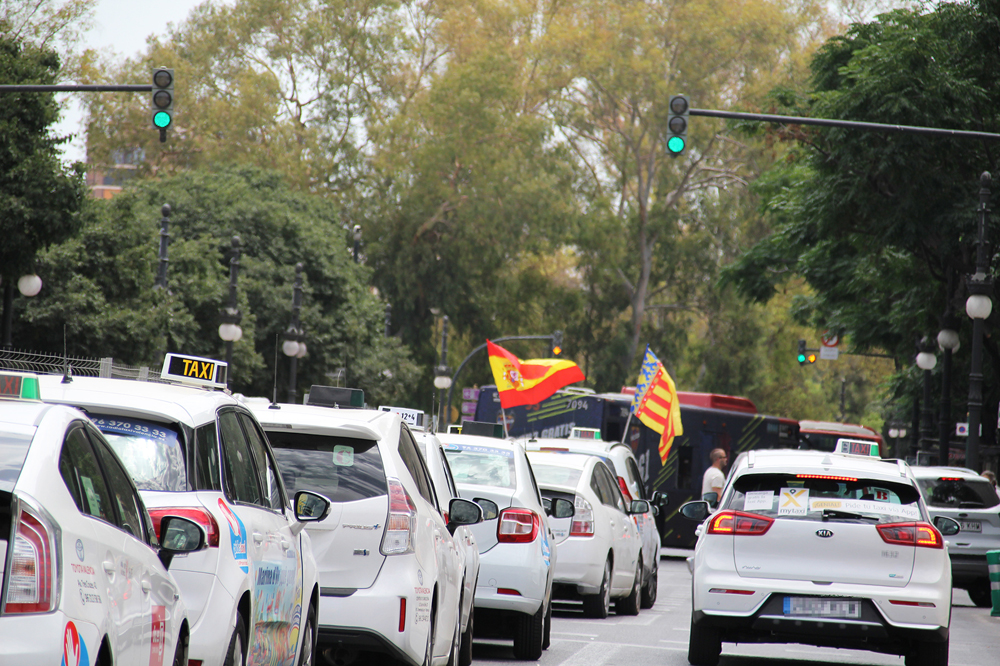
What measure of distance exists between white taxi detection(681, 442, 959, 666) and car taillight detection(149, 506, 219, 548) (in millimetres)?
5376

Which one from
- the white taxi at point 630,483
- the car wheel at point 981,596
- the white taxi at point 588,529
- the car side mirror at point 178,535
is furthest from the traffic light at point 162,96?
the car side mirror at point 178,535

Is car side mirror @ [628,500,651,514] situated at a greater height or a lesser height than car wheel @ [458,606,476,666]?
greater

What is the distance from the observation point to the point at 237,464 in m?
6.54

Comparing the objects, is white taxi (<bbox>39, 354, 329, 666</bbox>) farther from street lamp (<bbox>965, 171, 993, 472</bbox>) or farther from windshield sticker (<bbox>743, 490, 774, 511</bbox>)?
street lamp (<bbox>965, 171, 993, 472</bbox>)

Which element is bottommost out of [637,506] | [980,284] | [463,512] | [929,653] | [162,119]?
[929,653]

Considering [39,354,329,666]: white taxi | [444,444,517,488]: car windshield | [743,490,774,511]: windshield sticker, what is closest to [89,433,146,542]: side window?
[39,354,329,666]: white taxi

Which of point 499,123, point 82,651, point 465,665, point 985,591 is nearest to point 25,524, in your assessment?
point 82,651

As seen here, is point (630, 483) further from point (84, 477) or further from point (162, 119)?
point (84, 477)

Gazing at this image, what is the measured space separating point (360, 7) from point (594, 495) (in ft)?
170

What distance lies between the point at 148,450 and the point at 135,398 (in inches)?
10.2

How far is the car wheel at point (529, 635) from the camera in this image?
11344mm

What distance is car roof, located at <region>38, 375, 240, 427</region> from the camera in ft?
19.9

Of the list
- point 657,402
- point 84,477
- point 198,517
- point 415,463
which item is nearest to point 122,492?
point 84,477

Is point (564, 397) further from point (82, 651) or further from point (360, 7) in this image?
point (360, 7)
